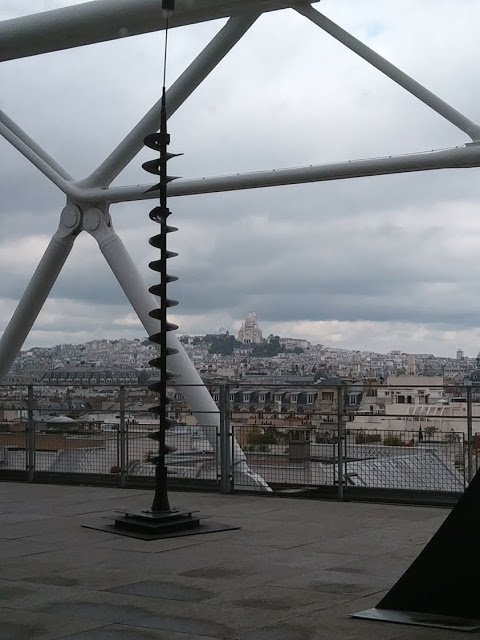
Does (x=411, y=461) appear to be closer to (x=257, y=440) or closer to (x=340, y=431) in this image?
(x=340, y=431)

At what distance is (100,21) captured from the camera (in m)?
14.1

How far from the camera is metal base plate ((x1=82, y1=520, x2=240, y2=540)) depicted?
9125 mm

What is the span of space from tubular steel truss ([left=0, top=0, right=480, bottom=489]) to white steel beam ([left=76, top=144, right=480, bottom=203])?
0.04 feet

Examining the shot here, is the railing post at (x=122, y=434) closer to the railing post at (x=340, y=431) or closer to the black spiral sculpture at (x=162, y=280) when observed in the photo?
the railing post at (x=340, y=431)

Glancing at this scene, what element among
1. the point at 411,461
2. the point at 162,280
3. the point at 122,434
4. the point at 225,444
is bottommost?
the point at 411,461

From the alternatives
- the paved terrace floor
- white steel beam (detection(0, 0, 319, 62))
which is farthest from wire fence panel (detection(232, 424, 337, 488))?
white steel beam (detection(0, 0, 319, 62))

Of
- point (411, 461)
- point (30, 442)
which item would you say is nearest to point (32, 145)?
point (30, 442)

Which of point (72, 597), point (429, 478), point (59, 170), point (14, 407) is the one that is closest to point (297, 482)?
point (429, 478)

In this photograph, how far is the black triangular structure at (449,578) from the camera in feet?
19.4

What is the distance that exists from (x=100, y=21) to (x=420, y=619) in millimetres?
10279

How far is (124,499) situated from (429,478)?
3.35 metres

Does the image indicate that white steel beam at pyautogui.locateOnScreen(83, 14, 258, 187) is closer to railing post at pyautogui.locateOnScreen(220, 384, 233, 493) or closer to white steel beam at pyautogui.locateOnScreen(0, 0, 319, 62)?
white steel beam at pyautogui.locateOnScreen(0, 0, 319, 62)

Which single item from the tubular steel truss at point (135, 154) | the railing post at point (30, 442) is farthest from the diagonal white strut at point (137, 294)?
the railing post at point (30, 442)

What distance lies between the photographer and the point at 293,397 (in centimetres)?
Answer: 1245
